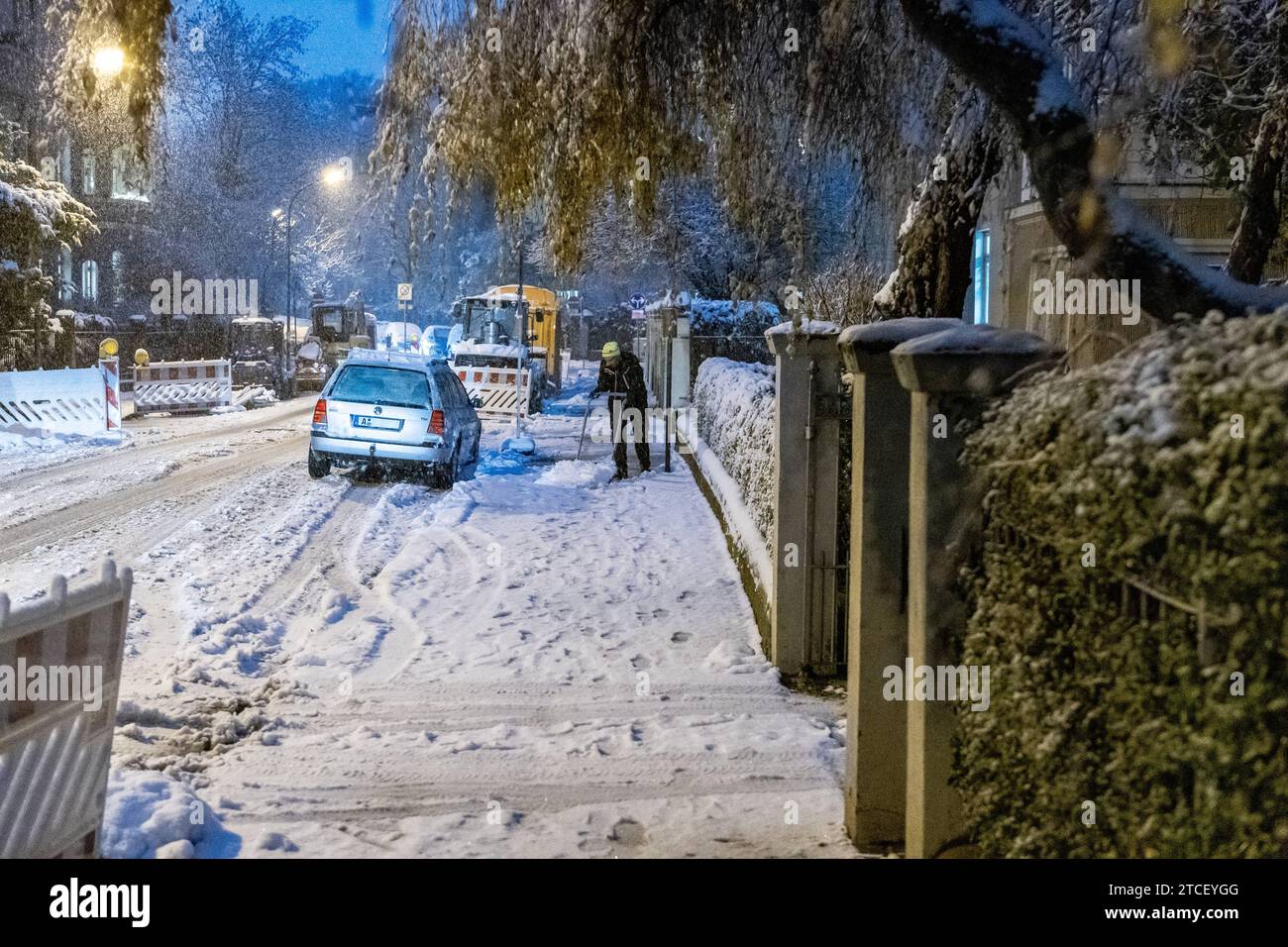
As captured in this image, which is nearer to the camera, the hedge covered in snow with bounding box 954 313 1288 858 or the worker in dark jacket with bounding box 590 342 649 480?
the hedge covered in snow with bounding box 954 313 1288 858

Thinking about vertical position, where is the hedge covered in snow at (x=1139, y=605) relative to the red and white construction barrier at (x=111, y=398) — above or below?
below

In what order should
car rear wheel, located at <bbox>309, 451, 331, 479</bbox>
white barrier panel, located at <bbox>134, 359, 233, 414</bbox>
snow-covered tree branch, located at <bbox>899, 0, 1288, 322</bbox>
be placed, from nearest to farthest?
snow-covered tree branch, located at <bbox>899, 0, 1288, 322</bbox>, car rear wheel, located at <bbox>309, 451, 331, 479</bbox>, white barrier panel, located at <bbox>134, 359, 233, 414</bbox>

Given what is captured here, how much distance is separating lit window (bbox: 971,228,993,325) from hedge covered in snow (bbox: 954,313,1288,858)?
55.3 ft

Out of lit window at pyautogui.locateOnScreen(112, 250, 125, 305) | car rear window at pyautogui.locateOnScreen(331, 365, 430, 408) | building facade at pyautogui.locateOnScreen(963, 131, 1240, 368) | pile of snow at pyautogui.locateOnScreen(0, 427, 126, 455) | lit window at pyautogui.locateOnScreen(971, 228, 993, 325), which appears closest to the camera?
building facade at pyautogui.locateOnScreen(963, 131, 1240, 368)

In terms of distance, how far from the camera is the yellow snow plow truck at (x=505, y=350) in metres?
25.8

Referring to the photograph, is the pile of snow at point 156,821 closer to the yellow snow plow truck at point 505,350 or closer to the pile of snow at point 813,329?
the pile of snow at point 813,329

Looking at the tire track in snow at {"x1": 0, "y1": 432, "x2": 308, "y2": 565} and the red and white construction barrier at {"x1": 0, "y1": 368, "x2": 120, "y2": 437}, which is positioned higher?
the red and white construction barrier at {"x1": 0, "y1": 368, "x2": 120, "y2": 437}

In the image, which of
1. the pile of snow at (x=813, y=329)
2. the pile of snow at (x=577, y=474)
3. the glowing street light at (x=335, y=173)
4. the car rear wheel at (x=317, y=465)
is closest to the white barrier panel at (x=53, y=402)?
the glowing street light at (x=335, y=173)

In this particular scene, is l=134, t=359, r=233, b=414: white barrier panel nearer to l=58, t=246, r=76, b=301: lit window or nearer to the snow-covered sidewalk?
l=58, t=246, r=76, b=301: lit window

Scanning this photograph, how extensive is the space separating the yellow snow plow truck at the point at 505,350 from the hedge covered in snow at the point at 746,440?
801cm

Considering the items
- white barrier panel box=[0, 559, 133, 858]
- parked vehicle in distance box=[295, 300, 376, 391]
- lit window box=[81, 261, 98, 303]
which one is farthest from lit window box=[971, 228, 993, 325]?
lit window box=[81, 261, 98, 303]

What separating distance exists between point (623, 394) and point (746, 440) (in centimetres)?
691

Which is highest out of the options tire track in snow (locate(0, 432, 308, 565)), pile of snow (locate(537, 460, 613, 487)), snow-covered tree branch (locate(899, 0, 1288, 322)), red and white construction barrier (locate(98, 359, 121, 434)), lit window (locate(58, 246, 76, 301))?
lit window (locate(58, 246, 76, 301))

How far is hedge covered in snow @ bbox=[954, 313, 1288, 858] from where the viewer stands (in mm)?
2320
